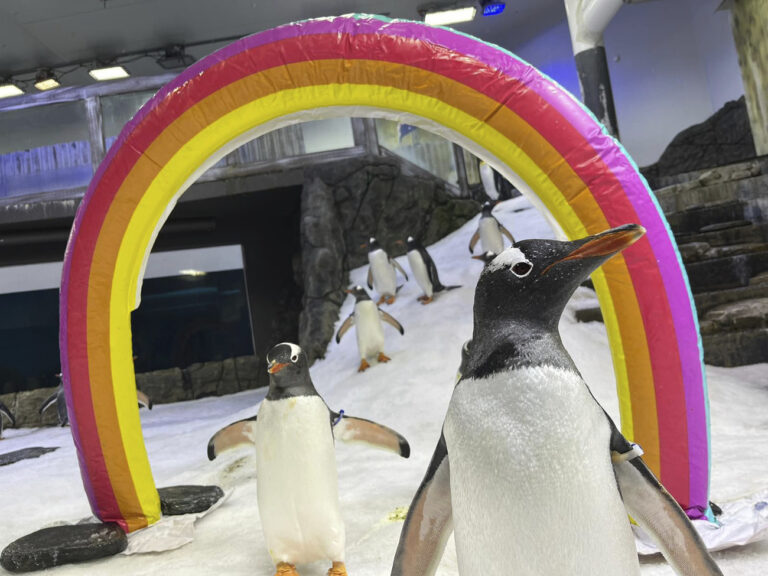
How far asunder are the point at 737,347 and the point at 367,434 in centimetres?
397

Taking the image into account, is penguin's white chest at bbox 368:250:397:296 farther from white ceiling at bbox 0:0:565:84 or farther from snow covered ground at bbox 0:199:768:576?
white ceiling at bbox 0:0:565:84

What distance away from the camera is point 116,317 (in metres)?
2.89

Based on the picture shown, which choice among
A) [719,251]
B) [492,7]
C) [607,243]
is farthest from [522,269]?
[492,7]

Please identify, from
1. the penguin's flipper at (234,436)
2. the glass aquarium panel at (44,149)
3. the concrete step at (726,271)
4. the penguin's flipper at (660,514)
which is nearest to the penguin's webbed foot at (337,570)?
the penguin's flipper at (234,436)

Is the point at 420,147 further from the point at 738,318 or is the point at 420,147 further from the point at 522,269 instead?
the point at 522,269

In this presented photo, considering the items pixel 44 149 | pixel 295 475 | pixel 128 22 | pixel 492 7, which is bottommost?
pixel 295 475

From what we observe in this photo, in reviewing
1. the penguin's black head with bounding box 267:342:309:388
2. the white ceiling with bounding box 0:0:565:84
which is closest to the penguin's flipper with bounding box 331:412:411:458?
the penguin's black head with bounding box 267:342:309:388

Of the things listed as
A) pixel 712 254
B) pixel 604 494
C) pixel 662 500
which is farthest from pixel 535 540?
pixel 712 254

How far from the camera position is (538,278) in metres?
1.20

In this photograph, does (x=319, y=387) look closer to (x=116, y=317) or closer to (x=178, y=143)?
(x=116, y=317)

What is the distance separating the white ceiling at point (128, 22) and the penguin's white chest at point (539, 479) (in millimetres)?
9220

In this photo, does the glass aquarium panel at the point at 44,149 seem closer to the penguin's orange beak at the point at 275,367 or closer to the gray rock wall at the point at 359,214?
the gray rock wall at the point at 359,214

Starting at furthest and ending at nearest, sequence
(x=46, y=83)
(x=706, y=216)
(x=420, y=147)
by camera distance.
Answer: (x=420, y=147) → (x=46, y=83) → (x=706, y=216)

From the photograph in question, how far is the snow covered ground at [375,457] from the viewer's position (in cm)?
257
